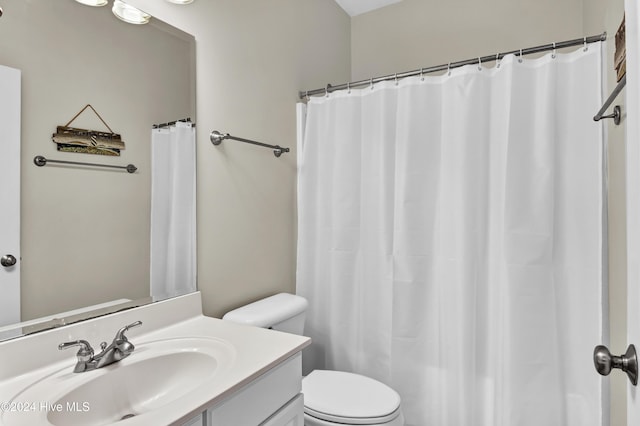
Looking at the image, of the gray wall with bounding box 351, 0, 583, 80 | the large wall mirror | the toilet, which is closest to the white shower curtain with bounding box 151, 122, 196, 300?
the large wall mirror

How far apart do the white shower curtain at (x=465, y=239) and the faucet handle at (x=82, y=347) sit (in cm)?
117

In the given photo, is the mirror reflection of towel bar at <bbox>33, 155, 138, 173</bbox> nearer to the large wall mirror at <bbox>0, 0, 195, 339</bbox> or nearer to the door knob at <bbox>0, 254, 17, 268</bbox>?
the large wall mirror at <bbox>0, 0, 195, 339</bbox>

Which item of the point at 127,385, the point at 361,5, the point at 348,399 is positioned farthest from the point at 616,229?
the point at 361,5

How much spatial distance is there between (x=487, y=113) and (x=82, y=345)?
1.79 m

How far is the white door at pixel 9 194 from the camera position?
0.90 metres

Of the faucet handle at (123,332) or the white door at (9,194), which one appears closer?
the white door at (9,194)

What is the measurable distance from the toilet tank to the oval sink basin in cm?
32

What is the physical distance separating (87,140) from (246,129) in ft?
2.36

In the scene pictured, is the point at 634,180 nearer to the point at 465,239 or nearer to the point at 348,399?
the point at 465,239

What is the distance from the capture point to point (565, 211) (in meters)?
1.45

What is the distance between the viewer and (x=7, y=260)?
921mm

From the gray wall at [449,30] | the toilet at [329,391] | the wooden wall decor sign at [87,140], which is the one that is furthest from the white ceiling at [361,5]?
the toilet at [329,391]

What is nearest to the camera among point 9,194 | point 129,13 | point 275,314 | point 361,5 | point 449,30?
point 9,194

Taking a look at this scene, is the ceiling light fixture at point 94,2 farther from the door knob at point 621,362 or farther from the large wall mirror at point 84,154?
the door knob at point 621,362
